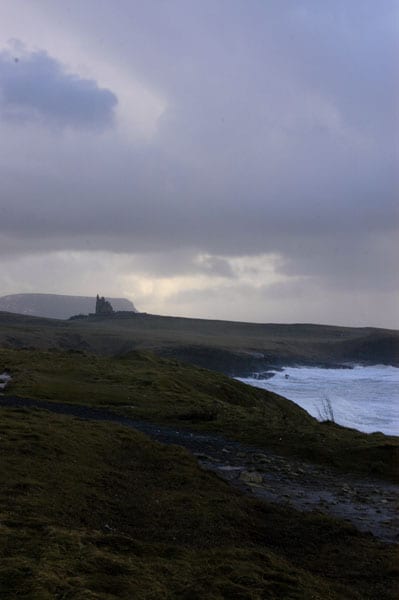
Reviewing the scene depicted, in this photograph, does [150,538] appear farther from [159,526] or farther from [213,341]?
[213,341]

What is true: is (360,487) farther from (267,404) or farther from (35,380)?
(267,404)

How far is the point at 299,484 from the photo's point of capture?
1235cm

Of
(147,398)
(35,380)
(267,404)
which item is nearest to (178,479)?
(147,398)

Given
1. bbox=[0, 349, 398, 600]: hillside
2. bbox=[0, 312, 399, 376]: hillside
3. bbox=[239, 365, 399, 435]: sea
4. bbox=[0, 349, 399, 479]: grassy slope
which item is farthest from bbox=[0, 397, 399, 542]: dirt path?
bbox=[0, 312, 399, 376]: hillside

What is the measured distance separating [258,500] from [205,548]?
10.4ft

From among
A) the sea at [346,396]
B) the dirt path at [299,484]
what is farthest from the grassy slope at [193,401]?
the sea at [346,396]

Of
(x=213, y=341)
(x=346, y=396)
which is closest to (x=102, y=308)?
(x=213, y=341)

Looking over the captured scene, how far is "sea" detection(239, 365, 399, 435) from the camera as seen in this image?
3953 centimetres

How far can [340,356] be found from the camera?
129250 millimetres

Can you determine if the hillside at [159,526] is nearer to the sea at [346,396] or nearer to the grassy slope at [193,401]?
the grassy slope at [193,401]

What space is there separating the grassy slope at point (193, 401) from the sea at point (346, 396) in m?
6.46

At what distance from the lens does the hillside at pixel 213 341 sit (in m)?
94.0

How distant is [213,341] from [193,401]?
100015 mm

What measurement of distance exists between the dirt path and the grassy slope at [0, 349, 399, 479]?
3.53 ft
